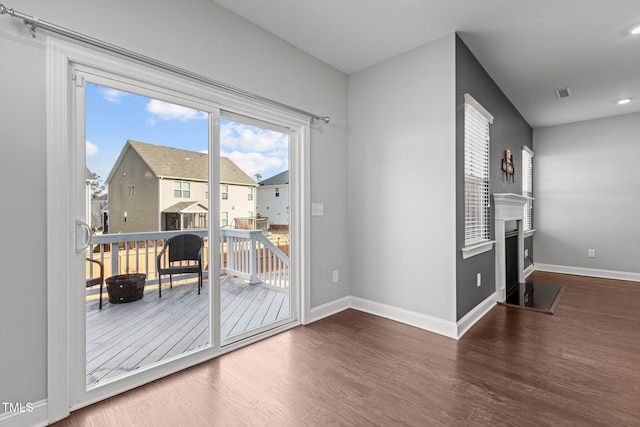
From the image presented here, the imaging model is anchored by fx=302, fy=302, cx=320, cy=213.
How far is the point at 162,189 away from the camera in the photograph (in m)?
2.18

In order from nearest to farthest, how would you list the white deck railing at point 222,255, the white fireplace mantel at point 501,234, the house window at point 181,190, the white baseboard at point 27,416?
the white baseboard at point 27,416
the white deck railing at point 222,255
the house window at point 181,190
the white fireplace mantel at point 501,234

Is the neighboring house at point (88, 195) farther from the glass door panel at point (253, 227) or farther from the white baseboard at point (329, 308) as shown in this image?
the white baseboard at point (329, 308)

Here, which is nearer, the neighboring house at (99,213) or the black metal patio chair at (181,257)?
the neighboring house at (99,213)

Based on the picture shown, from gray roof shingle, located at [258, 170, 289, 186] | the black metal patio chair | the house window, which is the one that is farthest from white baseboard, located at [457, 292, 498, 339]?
the house window

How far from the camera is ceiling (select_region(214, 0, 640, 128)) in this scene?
94.5 inches

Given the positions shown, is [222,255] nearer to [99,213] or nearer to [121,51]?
[99,213]

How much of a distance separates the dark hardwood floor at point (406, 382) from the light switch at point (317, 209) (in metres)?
1.15

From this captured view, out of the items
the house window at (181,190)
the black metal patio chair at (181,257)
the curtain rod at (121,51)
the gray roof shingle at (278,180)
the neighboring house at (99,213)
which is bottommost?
the black metal patio chair at (181,257)

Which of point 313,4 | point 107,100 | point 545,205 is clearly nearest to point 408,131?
point 313,4

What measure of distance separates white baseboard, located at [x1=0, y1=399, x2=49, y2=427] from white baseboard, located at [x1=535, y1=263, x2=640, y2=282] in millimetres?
7026

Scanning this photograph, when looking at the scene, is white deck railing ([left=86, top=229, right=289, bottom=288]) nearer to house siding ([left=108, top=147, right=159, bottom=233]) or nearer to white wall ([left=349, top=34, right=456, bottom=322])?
house siding ([left=108, top=147, right=159, bottom=233])

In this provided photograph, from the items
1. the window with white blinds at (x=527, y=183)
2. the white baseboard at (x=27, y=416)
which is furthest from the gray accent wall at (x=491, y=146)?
the white baseboard at (x=27, y=416)

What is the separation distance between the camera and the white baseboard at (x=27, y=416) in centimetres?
150

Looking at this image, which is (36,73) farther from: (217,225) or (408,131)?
(408,131)
